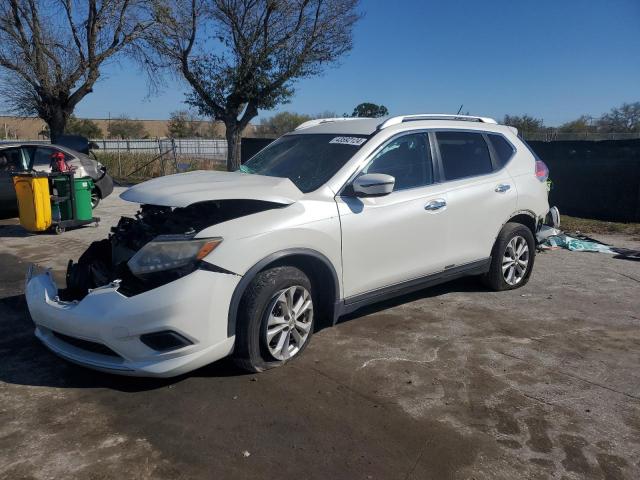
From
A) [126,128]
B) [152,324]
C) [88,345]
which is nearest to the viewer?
[152,324]

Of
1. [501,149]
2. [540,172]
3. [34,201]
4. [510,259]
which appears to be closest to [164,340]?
[510,259]

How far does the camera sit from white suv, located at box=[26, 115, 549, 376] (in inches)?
140

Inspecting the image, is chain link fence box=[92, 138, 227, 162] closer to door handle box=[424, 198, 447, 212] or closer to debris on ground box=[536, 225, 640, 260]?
debris on ground box=[536, 225, 640, 260]

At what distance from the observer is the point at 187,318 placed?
3.49 m

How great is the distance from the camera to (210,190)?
3965 millimetres

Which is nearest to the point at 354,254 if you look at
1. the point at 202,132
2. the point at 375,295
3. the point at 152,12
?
the point at 375,295

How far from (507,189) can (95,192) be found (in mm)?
9275

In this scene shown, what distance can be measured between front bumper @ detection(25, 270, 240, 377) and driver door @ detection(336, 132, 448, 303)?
44.4 inches

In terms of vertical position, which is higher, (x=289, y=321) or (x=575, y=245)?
(x=289, y=321)

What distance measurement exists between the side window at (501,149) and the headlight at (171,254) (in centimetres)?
348

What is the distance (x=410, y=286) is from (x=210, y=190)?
2012 millimetres

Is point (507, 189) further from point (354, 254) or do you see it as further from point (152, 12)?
point (152, 12)

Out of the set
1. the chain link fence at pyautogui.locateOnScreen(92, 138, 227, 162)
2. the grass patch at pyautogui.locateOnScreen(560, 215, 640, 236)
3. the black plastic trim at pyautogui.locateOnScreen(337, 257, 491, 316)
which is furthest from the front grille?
the chain link fence at pyautogui.locateOnScreen(92, 138, 227, 162)

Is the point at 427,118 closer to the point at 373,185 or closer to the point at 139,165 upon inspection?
the point at 373,185
